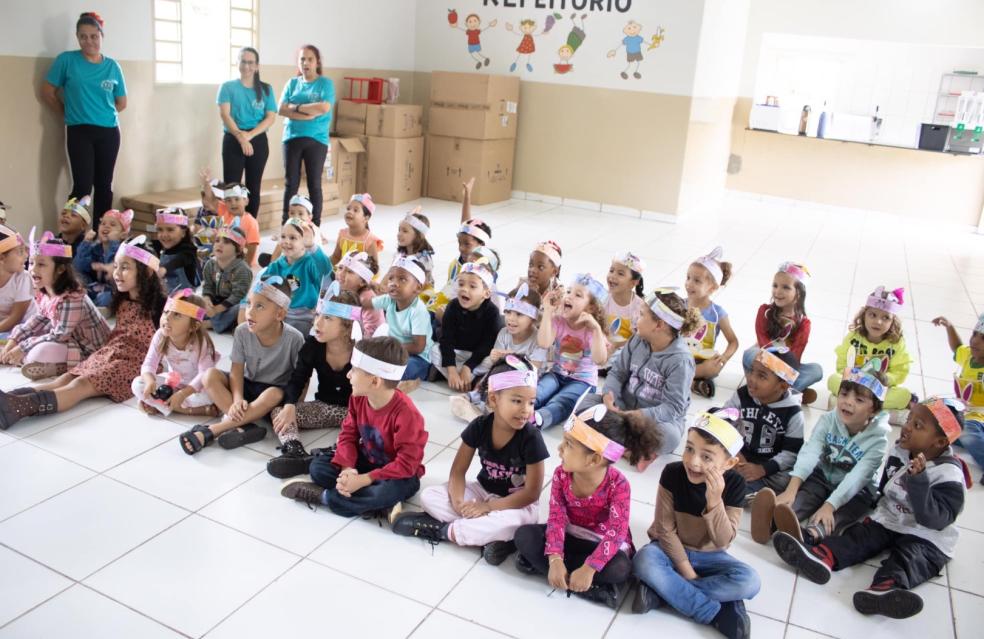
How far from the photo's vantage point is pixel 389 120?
8.37 metres

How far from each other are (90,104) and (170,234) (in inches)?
61.8

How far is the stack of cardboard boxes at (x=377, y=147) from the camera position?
834 cm

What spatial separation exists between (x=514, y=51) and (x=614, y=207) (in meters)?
2.08

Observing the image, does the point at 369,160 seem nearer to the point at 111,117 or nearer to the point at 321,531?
the point at 111,117

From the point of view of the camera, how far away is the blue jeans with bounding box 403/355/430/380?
409 centimetres

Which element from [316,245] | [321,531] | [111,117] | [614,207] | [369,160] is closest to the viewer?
[321,531]

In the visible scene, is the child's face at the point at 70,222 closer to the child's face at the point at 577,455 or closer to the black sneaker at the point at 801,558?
the child's face at the point at 577,455

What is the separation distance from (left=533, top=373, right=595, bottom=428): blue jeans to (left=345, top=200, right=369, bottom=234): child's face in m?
1.81

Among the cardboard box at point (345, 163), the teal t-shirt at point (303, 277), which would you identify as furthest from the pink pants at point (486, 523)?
the cardboard box at point (345, 163)

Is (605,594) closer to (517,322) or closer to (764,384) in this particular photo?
(764,384)

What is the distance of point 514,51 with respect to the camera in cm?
905

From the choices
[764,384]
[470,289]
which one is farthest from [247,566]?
[764,384]

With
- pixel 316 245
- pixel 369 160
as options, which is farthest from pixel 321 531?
pixel 369 160

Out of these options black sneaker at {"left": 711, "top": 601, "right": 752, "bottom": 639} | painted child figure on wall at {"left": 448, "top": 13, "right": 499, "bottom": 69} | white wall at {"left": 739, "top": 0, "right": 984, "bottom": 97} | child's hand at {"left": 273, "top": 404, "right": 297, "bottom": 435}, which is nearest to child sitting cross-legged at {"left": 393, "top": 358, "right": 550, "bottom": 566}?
black sneaker at {"left": 711, "top": 601, "right": 752, "bottom": 639}
